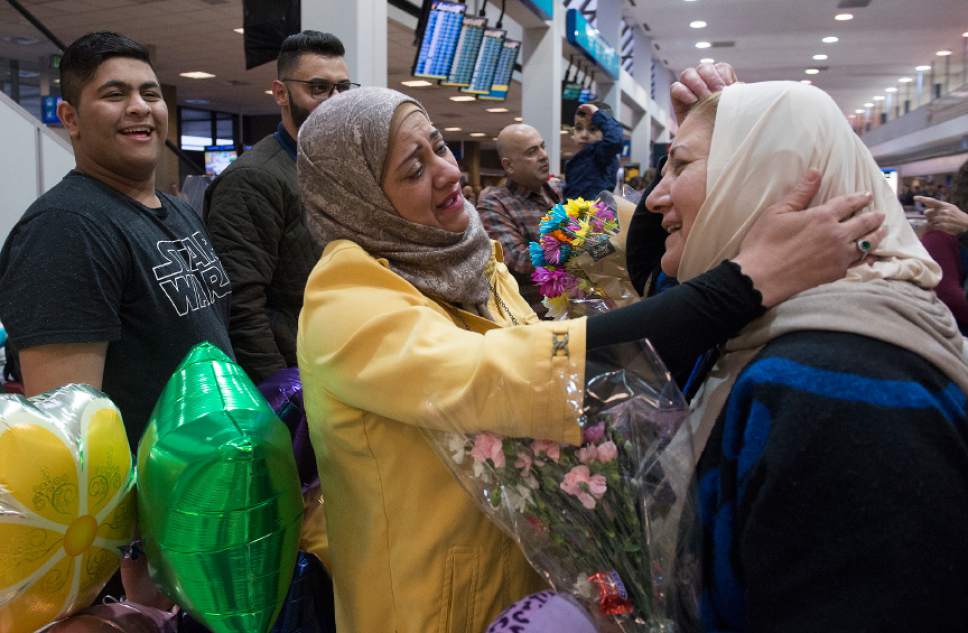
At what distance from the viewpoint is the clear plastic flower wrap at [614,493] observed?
3.37 feet

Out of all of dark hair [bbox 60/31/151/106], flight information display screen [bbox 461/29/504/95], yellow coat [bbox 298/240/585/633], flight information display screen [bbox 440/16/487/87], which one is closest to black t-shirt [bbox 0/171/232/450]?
dark hair [bbox 60/31/151/106]

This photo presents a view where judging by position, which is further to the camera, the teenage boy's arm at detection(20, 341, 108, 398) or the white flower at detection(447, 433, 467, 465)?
the teenage boy's arm at detection(20, 341, 108, 398)

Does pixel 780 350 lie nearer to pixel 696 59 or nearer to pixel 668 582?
pixel 668 582

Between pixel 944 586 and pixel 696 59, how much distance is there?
827 inches

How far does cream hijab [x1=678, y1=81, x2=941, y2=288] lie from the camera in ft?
3.73

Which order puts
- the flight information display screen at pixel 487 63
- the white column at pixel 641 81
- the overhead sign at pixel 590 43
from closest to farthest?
the flight information display screen at pixel 487 63 → the overhead sign at pixel 590 43 → the white column at pixel 641 81

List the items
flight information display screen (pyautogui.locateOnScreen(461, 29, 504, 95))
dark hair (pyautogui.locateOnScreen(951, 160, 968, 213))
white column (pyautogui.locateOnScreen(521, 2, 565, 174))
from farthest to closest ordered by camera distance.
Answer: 1. white column (pyautogui.locateOnScreen(521, 2, 565, 174))
2. flight information display screen (pyautogui.locateOnScreen(461, 29, 504, 95))
3. dark hair (pyautogui.locateOnScreen(951, 160, 968, 213))

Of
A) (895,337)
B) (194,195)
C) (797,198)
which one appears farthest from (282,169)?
(194,195)

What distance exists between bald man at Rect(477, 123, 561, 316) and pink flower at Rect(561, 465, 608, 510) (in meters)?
2.81

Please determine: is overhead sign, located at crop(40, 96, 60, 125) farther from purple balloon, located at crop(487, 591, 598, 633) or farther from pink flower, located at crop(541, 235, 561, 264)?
purple balloon, located at crop(487, 591, 598, 633)

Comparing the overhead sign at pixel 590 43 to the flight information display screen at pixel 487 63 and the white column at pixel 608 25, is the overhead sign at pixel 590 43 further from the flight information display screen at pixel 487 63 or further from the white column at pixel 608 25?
the flight information display screen at pixel 487 63

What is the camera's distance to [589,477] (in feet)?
3.46

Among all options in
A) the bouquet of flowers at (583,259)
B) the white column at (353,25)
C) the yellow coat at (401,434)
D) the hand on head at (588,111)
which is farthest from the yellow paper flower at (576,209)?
the hand on head at (588,111)

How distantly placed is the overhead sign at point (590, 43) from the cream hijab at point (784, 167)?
8.66m
